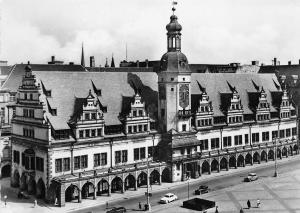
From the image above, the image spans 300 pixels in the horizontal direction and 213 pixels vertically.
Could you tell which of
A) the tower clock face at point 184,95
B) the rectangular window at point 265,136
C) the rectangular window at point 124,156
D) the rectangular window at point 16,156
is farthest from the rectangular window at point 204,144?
the rectangular window at point 16,156

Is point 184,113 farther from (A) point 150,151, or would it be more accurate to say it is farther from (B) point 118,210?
(B) point 118,210

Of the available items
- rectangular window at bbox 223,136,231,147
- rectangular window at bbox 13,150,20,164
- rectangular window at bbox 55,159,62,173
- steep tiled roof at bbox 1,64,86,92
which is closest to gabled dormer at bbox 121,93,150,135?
rectangular window at bbox 55,159,62,173

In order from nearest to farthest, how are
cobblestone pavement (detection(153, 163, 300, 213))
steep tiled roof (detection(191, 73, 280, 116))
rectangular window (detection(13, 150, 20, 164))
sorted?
cobblestone pavement (detection(153, 163, 300, 213)), rectangular window (detection(13, 150, 20, 164)), steep tiled roof (detection(191, 73, 280, 116))

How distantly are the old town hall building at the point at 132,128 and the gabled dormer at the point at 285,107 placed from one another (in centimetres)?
284

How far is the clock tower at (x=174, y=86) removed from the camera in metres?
83.2

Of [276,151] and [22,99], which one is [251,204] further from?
[22,99]

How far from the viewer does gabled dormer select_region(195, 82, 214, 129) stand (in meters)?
89.4

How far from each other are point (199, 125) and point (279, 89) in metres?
31.9

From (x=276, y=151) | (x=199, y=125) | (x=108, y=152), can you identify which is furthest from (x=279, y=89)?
(x=108, y=152)

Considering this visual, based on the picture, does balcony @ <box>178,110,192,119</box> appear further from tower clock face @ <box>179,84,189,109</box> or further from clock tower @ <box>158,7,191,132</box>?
tower clock face @ <box>179,84,189,109</box>

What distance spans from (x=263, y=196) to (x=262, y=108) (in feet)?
106

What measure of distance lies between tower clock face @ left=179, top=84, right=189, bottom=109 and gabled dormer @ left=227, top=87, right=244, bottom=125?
13433mm

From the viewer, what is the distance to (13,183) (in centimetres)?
7900

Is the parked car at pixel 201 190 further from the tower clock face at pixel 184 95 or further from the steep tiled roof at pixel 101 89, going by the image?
the steep tiled roof at pixel 101 89
